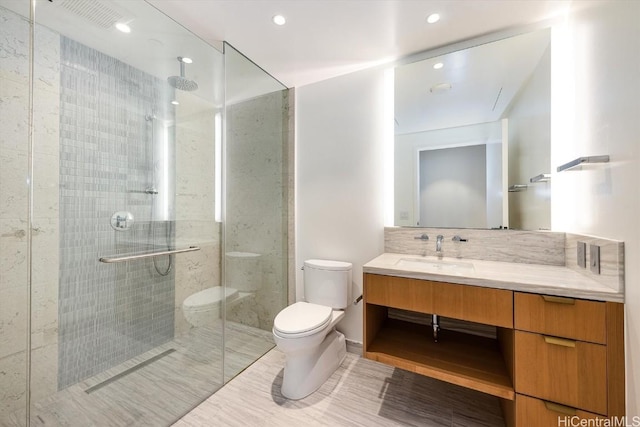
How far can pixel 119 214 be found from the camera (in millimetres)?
1625

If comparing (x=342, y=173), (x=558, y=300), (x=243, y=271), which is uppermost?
(x=342, y=173)

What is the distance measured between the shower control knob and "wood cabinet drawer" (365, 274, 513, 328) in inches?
62.7

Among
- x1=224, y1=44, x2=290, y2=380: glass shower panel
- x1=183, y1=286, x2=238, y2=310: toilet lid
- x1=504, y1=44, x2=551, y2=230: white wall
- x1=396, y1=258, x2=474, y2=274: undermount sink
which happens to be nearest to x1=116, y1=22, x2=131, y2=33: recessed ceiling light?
x1=224, y1=44, x2=290, y2=380: glass shower panel

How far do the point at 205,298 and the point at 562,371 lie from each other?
2.14 m

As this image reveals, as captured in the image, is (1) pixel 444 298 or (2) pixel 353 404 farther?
(2) pixel 353 404

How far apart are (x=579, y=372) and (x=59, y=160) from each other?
2.76 metres

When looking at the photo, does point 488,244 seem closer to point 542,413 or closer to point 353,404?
point 542,413

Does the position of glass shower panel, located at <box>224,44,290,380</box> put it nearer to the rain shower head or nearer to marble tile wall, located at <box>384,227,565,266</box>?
the rain shower head

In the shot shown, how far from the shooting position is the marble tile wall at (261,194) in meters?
2.13

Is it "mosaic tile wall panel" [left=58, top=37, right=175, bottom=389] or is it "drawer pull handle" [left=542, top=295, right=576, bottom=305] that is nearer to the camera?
"drawer pull handle" [left=542, top=295, right=576, bottom=305]

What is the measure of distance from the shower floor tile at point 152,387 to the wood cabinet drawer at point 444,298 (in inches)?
48.6

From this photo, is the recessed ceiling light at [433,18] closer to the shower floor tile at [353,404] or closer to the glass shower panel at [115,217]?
the glass shower panel at [115,217]

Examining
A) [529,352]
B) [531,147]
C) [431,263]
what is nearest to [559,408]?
[529,352]

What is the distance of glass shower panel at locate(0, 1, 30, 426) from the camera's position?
1.41 metres
